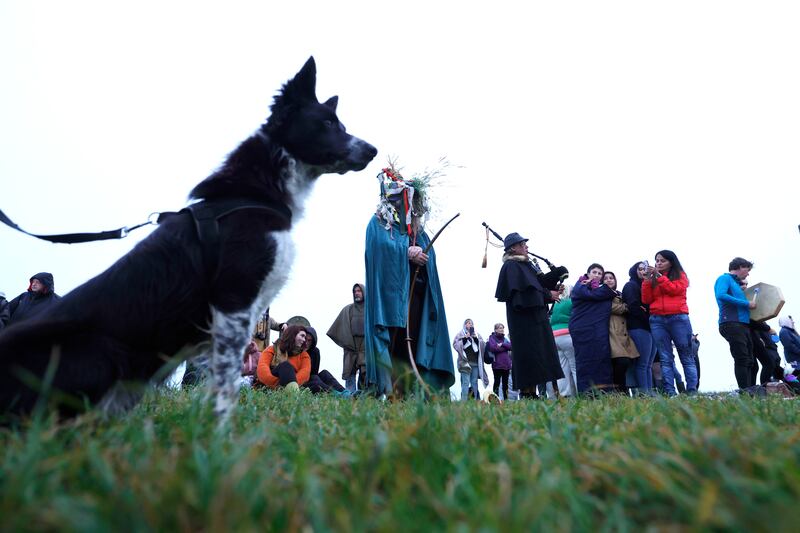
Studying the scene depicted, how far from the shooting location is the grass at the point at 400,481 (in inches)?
52.0

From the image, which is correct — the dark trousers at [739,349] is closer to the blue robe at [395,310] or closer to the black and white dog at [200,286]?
the blue robe at [395,310]

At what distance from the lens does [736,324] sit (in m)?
9.98

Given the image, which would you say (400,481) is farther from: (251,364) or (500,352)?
(500,352)

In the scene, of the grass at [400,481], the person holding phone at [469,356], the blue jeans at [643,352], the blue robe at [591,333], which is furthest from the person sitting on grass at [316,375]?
the grass at [400,481]

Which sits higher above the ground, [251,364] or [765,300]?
[765,300]

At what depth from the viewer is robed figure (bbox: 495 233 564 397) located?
361 inches

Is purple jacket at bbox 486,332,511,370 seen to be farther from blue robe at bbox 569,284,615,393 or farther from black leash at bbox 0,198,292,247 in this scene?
black leash at bbox 0,198,292,247

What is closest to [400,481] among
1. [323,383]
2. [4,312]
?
[323,383]

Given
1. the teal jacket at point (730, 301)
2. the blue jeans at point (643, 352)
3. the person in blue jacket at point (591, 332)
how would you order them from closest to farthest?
the teal jacket at point (730, 301) → the person in blue jacket at point (591, 332) → the blue jeans at point (643, 352)

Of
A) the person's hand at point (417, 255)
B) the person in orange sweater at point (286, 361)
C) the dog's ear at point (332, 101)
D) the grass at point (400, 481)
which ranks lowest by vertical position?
the grass at point (400, 481)

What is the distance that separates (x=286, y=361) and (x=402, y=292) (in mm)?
4539

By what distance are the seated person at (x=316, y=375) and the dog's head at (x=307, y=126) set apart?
770 centimetres

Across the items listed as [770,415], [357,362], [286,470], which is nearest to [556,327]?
[357,362]

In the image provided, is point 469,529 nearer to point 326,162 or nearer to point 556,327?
point 326,162
